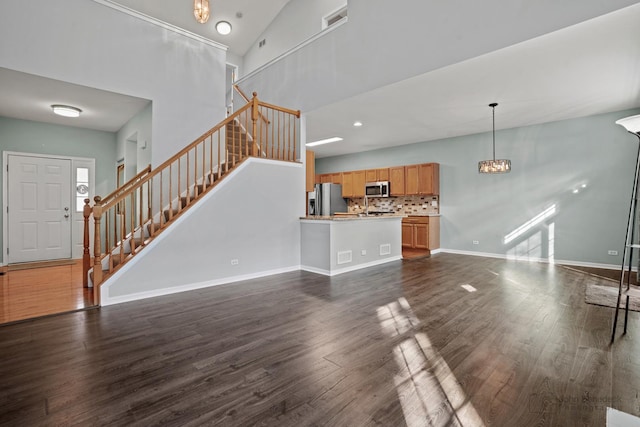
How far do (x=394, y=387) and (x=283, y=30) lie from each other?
8610 mm

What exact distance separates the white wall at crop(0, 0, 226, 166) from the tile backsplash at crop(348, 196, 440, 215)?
503cm

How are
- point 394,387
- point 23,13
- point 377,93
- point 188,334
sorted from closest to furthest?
point 394,387
point 188,334
point 23,13
point 377,93

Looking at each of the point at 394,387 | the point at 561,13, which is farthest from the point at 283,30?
the point at 394,387

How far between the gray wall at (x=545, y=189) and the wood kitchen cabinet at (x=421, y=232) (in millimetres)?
309

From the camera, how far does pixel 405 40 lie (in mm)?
4246

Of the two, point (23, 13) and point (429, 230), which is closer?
point (23, 13)

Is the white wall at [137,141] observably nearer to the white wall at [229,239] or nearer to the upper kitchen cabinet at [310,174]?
the white wall at [229,239]

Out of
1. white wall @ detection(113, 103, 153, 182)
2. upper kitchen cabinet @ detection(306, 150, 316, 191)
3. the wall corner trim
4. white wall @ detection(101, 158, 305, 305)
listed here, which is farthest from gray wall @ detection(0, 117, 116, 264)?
upper kitchen cabinet @ detection(306, 150, 316, 191)

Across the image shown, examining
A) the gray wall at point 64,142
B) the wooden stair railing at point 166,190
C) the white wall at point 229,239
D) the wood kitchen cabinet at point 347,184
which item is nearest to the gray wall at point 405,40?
the wooden stair railing at point 166,190

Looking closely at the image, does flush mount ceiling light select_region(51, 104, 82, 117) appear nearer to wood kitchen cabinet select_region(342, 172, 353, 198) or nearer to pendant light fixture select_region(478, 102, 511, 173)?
wood kitchen cabinet select_region(342, 172, 353, 198)

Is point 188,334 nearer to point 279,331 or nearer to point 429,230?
point 279,331

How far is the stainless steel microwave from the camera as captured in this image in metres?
8.20

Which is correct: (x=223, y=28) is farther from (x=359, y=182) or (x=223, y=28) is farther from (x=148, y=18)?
(x=359, y=182)

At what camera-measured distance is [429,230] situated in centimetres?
722
